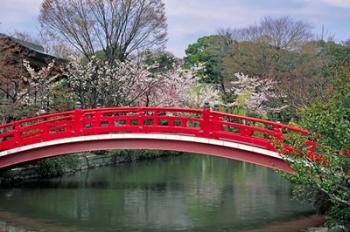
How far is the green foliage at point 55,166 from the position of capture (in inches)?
869

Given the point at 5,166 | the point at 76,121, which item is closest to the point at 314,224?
the point at 76,121

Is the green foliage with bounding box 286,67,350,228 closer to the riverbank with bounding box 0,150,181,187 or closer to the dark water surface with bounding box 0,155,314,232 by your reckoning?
the dark water surface with bounding box 0,155,314,232

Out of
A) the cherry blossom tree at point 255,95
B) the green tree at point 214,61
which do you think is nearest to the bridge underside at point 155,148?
the cherry blossom tree at point 255,95

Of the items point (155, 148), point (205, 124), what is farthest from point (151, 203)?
point (205, 124)

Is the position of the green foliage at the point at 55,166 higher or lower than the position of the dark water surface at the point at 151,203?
higher

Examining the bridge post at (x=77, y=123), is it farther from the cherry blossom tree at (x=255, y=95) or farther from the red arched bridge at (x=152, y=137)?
the cherry blossom tree at (x=255, y=95)

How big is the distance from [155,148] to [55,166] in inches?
285

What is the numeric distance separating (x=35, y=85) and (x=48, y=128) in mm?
8647

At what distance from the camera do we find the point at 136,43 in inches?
1266

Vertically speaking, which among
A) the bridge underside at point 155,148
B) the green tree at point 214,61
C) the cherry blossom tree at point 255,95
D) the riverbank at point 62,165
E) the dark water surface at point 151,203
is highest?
the green tree at point 214,61

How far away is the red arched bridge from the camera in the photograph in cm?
1561

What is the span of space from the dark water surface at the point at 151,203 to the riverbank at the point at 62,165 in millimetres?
698

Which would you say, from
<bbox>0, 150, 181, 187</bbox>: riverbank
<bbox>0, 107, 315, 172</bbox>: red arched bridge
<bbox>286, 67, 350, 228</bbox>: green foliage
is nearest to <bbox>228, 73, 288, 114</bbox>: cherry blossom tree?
<bbox>0, 150, 181, 187</bbox>: riverbank

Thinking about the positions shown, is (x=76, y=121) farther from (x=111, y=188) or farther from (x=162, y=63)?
(x=162, y=63)
